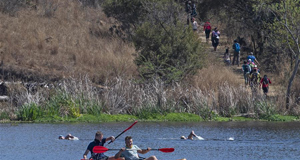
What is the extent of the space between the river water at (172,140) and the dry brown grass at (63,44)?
9.57 meters

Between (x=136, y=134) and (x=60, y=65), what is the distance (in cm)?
1714

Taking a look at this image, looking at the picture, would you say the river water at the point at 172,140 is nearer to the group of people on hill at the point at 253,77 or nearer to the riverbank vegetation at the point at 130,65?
the riverbank vegetation at the point at 130,65

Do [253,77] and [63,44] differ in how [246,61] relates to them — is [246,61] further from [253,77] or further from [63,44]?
[63,44]

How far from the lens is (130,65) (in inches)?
1636

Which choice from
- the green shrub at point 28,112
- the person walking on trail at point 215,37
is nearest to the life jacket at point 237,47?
the person walking on trail at point 215,37

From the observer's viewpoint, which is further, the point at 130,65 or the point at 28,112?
the point at 130,65

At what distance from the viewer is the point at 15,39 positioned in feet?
151

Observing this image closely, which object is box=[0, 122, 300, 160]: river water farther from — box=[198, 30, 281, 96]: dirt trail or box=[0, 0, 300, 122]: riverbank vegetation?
box=[198, 30, 281, 96]: dirt trail

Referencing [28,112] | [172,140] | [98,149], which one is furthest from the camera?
[28,112]

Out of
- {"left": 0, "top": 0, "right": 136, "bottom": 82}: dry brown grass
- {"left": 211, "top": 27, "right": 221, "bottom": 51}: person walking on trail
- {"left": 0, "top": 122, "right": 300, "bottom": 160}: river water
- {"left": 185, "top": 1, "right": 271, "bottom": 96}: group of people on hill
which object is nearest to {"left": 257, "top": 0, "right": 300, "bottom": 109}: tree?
{"left": 185, "top": 1, "right": 271, "bottom": 96}: group of people on hill

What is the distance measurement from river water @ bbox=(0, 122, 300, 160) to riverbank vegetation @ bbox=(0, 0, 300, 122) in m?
1.48

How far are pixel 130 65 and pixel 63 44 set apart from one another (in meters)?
7.90

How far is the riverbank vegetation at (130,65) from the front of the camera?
3238 cm

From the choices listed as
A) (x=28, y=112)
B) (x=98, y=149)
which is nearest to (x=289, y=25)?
(x=28, y=112)
